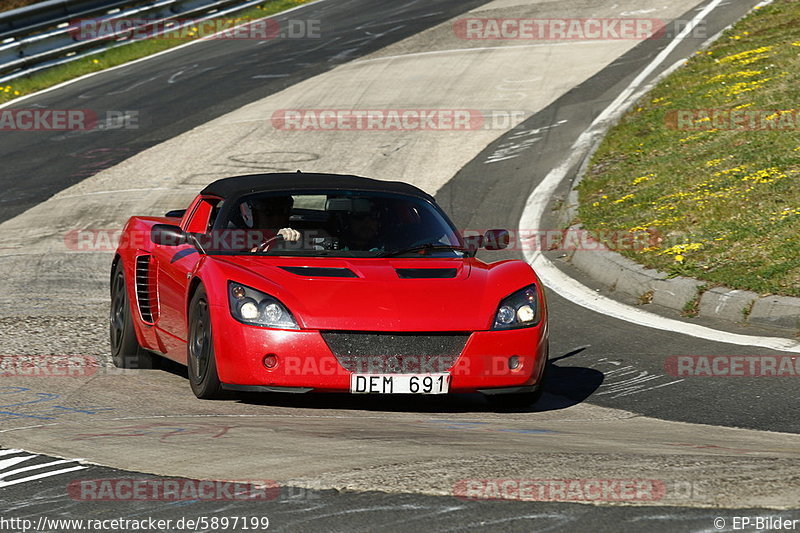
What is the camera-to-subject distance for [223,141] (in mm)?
18797

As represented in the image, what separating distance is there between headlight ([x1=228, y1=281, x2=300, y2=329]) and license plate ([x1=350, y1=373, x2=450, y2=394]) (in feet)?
1.42

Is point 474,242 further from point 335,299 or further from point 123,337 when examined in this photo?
point 123,337

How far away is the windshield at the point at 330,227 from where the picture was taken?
25.8 feet

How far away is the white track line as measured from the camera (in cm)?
881

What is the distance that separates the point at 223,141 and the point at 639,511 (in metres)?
15.2

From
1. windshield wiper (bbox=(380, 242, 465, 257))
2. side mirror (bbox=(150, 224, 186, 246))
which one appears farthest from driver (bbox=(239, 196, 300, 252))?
windshield wiper (bbox=(380, 242, 465, 257))

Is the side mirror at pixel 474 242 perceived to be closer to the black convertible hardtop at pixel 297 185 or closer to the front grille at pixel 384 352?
the black convertible hardtop at pixel 297 185

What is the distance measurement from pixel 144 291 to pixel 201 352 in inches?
61.4

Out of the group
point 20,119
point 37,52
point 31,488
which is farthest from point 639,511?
point 37,52

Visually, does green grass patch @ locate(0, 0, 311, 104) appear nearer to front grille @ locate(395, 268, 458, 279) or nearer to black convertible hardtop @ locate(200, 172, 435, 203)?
black convertible hardtop @ locate(200, 172, 435, 203)

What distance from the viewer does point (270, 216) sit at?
8109 mm

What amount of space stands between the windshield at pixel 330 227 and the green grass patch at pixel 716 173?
291 cm

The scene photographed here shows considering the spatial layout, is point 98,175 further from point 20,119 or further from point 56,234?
point 20,119

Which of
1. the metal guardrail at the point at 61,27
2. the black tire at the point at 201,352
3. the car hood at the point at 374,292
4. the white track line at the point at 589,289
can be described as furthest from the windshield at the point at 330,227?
the metal guardrail at the point at 61,27
